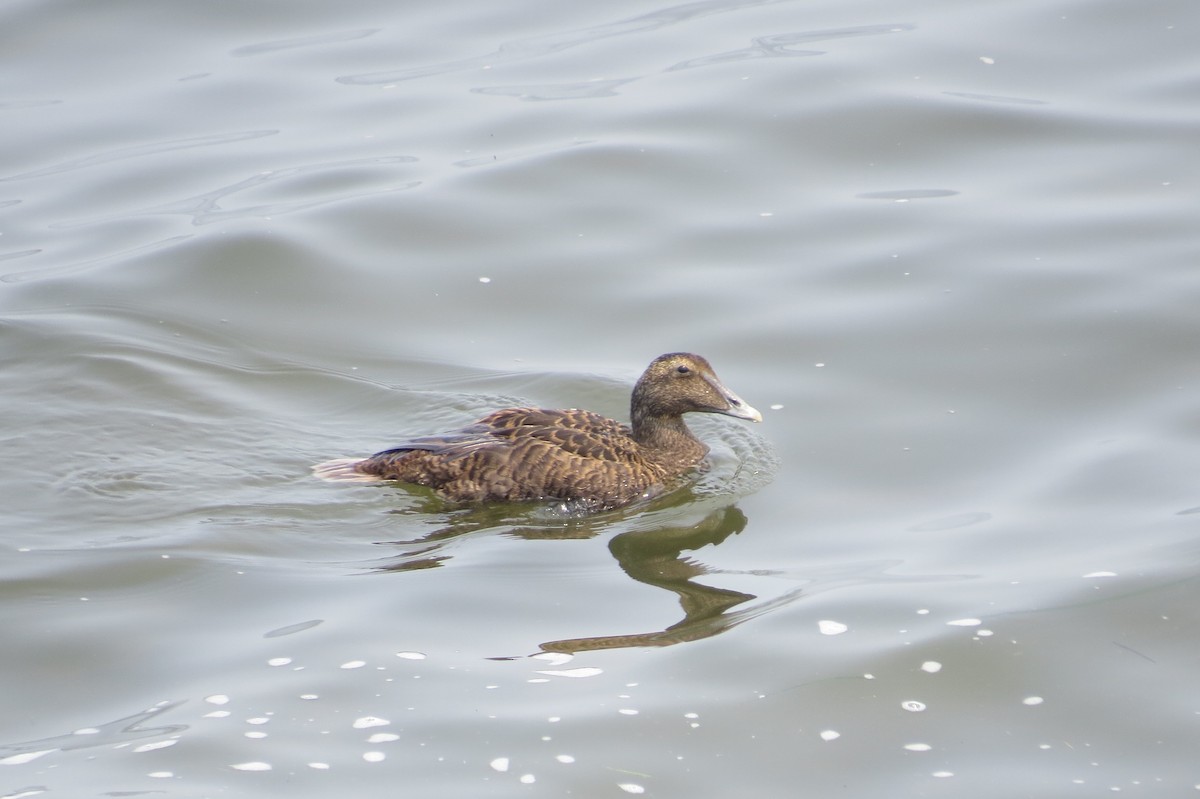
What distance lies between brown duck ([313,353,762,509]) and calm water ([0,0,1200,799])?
201 mm

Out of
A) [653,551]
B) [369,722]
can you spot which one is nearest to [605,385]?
[653,551]

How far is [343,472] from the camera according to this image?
9633 mm

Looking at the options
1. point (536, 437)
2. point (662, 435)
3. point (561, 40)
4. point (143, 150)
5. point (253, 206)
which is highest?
point (561, 40)

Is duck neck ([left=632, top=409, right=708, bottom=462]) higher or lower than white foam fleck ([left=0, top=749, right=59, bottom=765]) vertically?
higher

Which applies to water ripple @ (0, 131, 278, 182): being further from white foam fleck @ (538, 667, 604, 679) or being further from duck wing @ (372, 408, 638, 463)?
white foam fleck @ (538, 667, 604, 679)

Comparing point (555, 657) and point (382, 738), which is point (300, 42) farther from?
point (382, 738)

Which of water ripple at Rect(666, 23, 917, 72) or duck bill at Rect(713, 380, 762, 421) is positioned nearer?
duck bill at Rect(713, 380, 762, 421)

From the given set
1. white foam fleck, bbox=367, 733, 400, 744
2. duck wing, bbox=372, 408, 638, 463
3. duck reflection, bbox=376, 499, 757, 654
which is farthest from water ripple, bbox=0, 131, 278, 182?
white foam fleck, bbox=367, 733, 400, 744

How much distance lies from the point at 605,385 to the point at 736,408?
1.50 m

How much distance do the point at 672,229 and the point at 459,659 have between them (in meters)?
6.06

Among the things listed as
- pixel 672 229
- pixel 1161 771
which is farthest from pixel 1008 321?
pixel 1161 771

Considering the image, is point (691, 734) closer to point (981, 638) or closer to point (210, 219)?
point (981, 638)

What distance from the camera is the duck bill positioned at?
31.1ft

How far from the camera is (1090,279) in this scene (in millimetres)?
11445
